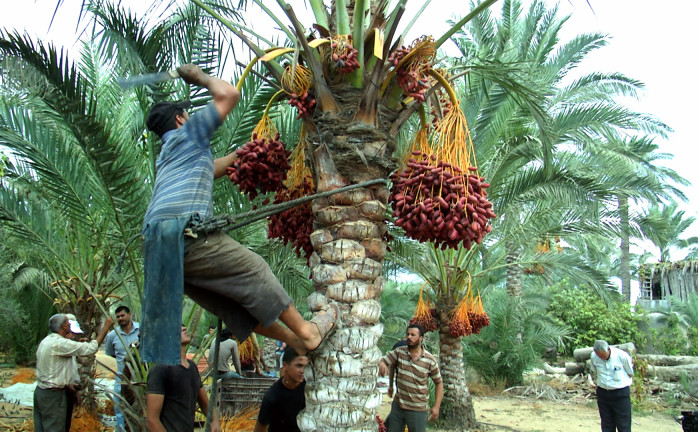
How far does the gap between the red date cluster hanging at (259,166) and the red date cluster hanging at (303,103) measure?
0.86 feet

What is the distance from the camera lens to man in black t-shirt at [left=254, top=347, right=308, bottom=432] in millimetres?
4223

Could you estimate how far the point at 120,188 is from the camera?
18.7ft

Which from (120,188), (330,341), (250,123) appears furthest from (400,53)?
(120,188)

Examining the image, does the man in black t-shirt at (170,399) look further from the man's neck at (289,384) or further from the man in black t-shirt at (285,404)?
the man's neck at (289,384)

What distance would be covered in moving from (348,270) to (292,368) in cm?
114

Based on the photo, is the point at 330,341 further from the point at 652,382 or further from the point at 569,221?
the point at 652,382

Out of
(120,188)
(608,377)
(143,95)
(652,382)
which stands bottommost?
Result: (652,382)

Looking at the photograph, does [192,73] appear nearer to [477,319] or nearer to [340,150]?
[340,150]

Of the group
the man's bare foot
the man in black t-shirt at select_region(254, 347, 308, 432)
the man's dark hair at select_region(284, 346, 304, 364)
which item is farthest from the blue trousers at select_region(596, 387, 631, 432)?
the man's bare foot

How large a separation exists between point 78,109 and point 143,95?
950 mm

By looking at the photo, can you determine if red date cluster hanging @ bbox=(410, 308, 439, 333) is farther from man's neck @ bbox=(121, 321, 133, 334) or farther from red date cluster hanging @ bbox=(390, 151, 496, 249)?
red date cluster hanging @ bbox=(390, 151, 496, 249)

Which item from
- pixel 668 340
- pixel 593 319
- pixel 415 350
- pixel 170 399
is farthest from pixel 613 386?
pixel 593 319

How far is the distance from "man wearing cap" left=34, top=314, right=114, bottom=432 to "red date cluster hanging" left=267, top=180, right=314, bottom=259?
342cm

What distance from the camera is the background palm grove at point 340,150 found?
3420 mm
